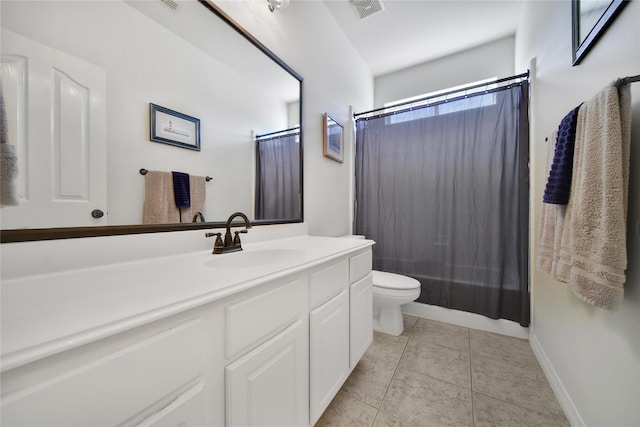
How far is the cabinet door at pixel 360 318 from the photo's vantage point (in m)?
1.24

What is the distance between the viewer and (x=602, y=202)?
0.75m

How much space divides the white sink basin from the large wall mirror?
20 centimetres

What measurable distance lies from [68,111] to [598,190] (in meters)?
1.69

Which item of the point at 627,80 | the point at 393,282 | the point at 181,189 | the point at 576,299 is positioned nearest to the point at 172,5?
the point at 181,189

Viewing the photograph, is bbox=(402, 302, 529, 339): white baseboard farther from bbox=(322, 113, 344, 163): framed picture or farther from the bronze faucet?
the bronze faucet

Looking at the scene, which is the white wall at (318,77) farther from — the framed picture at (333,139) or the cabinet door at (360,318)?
the cabinet door at (360,318)

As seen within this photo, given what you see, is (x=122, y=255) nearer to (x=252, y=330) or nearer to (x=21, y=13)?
(x=252, y=330)

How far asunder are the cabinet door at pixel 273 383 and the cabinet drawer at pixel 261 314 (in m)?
0.04

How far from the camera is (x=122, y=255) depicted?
0.77m

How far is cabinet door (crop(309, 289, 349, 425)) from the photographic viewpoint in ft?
3.02

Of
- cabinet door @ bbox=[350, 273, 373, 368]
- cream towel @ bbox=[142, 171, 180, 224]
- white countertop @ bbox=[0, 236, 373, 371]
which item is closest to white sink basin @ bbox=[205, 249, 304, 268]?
white countertop @ bbox=[0, 236, 373, 371]

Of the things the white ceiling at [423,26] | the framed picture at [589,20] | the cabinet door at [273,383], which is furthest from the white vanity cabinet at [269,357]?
the white ceiling at [423,26]

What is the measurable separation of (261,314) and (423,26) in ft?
8.65

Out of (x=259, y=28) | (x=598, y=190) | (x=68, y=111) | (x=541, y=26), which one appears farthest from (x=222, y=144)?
(x=541, y=26)
